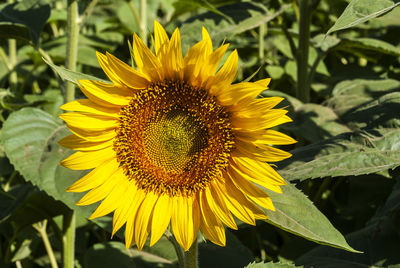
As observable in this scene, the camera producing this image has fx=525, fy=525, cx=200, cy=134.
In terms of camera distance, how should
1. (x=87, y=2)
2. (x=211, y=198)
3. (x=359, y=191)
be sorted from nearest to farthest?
(x=211, y=198) → (x=87, y=2) → (x=359, y=191)

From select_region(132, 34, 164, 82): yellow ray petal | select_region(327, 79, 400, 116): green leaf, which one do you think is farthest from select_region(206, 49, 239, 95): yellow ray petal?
select_region(327, 79, 400, 116): green leaf

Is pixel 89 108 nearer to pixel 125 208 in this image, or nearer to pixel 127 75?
pixel 127 75

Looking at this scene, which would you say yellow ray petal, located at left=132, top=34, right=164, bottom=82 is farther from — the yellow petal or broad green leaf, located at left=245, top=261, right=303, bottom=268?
broad green leaf, located at left=245, top=261, right=303, bottom=268

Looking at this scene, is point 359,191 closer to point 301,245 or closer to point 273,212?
point 301,245

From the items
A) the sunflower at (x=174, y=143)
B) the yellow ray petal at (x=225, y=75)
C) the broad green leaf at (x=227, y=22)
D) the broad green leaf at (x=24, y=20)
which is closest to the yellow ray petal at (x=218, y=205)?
the sunflower at (x=174, y=143)

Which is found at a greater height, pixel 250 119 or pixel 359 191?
pixel 250 119

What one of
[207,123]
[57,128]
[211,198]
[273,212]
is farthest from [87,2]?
[273,212]
